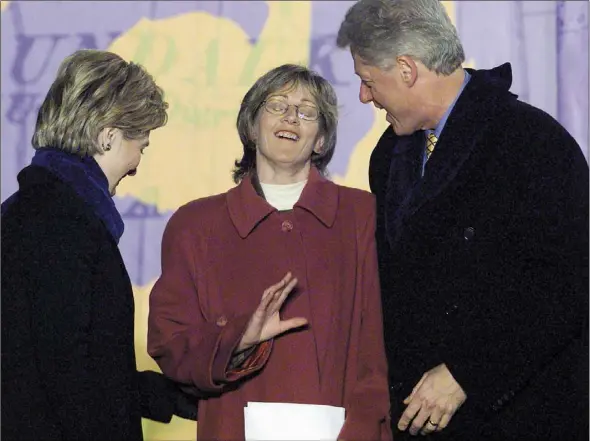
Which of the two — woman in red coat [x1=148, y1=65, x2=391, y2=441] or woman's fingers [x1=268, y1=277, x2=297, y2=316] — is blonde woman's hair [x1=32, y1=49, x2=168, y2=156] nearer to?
woman in red coat [x1=148, y1=65, x2=391, y2=441]

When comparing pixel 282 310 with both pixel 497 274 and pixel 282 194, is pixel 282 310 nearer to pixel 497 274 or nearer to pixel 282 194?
pixel 282 194

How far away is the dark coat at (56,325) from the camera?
8.39 feet

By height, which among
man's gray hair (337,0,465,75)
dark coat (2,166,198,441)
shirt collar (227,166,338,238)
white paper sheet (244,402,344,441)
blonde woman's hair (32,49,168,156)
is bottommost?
white paper sheet (244,402,344,441)

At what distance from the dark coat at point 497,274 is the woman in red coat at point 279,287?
0.11 metres

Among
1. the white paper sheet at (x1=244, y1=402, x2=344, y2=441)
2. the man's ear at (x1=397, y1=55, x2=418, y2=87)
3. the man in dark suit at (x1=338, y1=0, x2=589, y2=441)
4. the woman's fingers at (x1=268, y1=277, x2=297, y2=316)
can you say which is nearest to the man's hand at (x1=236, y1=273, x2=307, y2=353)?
the woman's fingers at (x1=268, y1=277, x2=297, y2=316)

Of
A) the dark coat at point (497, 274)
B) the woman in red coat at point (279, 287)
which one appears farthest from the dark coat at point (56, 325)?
the dark coat at point (497, 274)

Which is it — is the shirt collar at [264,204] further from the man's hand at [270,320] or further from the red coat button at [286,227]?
the man's hand at [270,320]

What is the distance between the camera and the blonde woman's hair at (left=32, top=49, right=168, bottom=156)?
2779mm

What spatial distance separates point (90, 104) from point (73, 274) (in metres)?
0.48

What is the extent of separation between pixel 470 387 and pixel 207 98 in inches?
99.6

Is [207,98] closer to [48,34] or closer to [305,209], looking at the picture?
[48,34]

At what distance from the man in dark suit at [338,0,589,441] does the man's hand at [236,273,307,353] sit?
1.01ft

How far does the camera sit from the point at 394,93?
2939 millimetres

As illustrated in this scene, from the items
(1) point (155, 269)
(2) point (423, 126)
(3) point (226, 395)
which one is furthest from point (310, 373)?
(1) point (155, 269)
